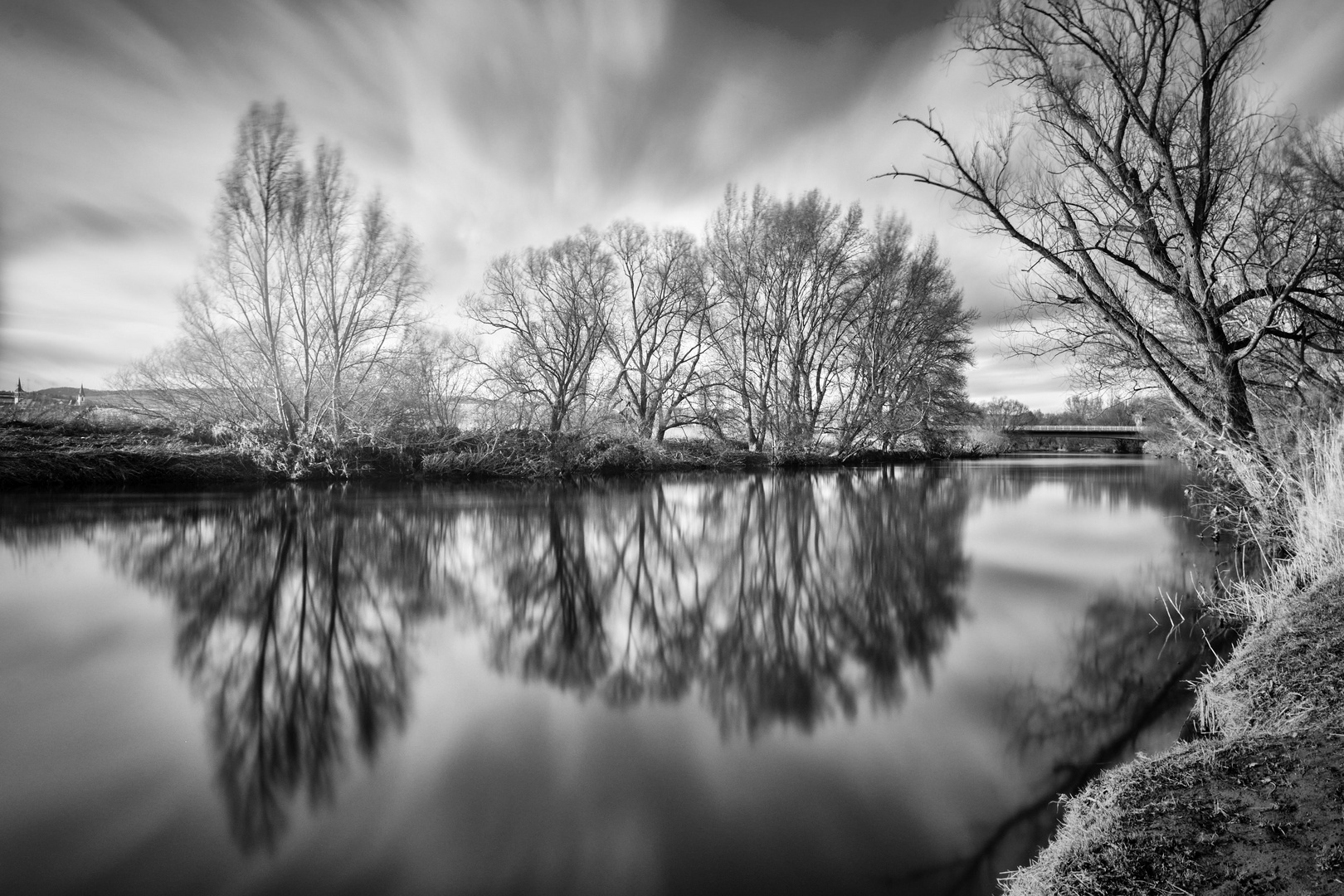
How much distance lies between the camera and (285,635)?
16.9 feet

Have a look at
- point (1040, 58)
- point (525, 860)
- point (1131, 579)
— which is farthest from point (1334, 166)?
point (525, 860)

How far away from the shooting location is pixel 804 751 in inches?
A: 126

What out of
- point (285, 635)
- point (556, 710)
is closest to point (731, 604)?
point (556, 710)

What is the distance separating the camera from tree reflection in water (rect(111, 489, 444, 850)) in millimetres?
3041

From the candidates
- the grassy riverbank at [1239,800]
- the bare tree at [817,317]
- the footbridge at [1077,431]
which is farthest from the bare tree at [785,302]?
the footbridge at [1077,431]

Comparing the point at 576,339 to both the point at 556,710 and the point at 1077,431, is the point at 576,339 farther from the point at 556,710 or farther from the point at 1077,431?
the point at 1077,431

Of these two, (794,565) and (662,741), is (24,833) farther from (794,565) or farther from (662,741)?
(794,565)

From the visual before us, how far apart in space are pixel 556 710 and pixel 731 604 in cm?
298

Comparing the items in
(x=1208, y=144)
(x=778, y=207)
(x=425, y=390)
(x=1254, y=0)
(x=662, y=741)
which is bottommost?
(x=662, y=741)

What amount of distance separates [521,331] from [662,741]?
22393mm

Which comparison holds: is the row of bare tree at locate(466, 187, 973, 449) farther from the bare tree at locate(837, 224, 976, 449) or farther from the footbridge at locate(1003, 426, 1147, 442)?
the footbridge at locate(1003, 426, 1147, 442)

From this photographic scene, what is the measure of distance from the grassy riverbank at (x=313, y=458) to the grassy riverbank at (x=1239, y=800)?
19.8m

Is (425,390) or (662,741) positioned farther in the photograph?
(425,390)

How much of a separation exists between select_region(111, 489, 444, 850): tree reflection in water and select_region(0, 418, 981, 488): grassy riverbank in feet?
24.7
